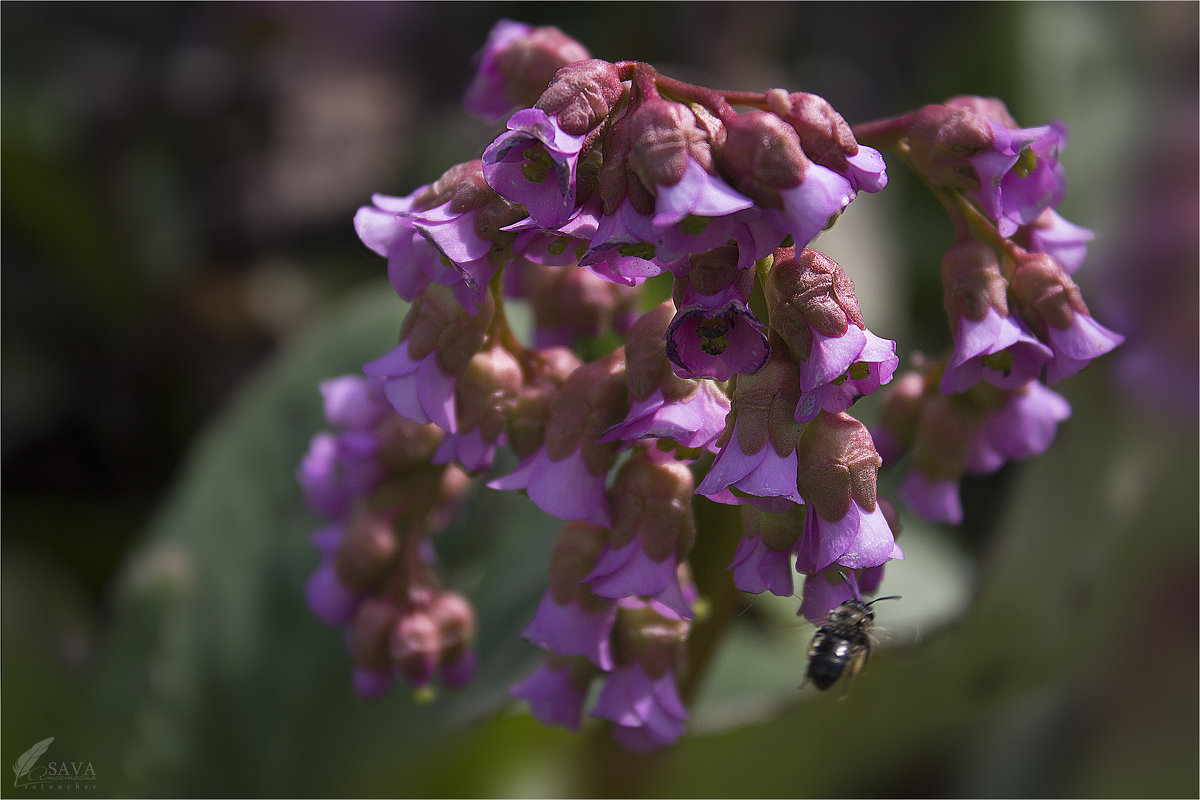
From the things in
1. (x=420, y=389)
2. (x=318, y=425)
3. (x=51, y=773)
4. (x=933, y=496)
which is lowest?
(x=51, y=773)

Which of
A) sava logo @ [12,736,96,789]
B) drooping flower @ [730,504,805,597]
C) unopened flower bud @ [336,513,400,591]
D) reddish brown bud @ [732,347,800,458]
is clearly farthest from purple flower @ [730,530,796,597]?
sava logo @ [12,736,96,789]

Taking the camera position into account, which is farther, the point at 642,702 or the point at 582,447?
the point at 642,702

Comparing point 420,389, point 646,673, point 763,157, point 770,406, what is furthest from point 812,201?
point 646,673

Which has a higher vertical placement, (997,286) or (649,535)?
(997,286)

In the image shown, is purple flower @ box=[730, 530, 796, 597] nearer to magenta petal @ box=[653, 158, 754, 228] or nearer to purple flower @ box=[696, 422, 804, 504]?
purple flower @ box=[696, 422, 804, 504]

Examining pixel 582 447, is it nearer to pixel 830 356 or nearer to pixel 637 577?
pixel 637 577

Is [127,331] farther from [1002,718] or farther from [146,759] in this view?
[1002,718]

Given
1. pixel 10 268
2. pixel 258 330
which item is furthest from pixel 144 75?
pixel 258 330

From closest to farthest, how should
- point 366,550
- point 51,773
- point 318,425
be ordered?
1. point 366,550
2. point 51,773
3. point 318,425
